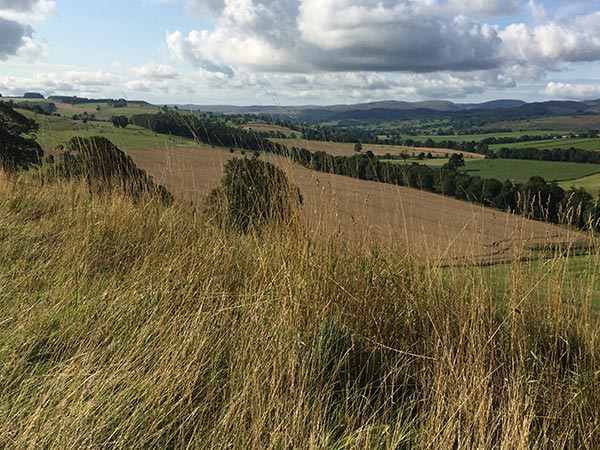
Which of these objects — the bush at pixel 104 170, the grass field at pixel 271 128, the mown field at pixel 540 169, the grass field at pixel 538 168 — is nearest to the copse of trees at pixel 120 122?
the bush at pixel 104 170

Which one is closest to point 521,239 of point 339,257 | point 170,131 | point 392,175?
point 339,257

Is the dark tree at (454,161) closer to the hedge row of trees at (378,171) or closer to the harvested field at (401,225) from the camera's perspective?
the hedge row of trees at (378,171)

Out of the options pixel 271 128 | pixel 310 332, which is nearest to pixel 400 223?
pixel 310 332

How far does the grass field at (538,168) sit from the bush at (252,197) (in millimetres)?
40641

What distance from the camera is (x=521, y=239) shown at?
3.34m

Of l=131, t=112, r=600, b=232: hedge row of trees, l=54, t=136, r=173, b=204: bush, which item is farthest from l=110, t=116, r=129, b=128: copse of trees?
l=131, t=112, r=600, b=232: hedge row of trees

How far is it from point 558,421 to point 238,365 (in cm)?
164

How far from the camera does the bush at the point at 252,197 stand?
435cm

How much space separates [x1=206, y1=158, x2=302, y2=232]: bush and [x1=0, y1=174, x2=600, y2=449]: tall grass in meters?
0.40

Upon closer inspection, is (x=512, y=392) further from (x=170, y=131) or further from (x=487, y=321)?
(x=170, y=131)

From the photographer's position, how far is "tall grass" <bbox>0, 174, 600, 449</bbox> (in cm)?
202

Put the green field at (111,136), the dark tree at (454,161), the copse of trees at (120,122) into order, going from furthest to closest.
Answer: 1. the copse of trees at (120,122)
2. the dark tree at (454,161)
3. the green field at (111,136)

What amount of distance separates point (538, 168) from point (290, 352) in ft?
180

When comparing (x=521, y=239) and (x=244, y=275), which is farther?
(x=244, y=275)
